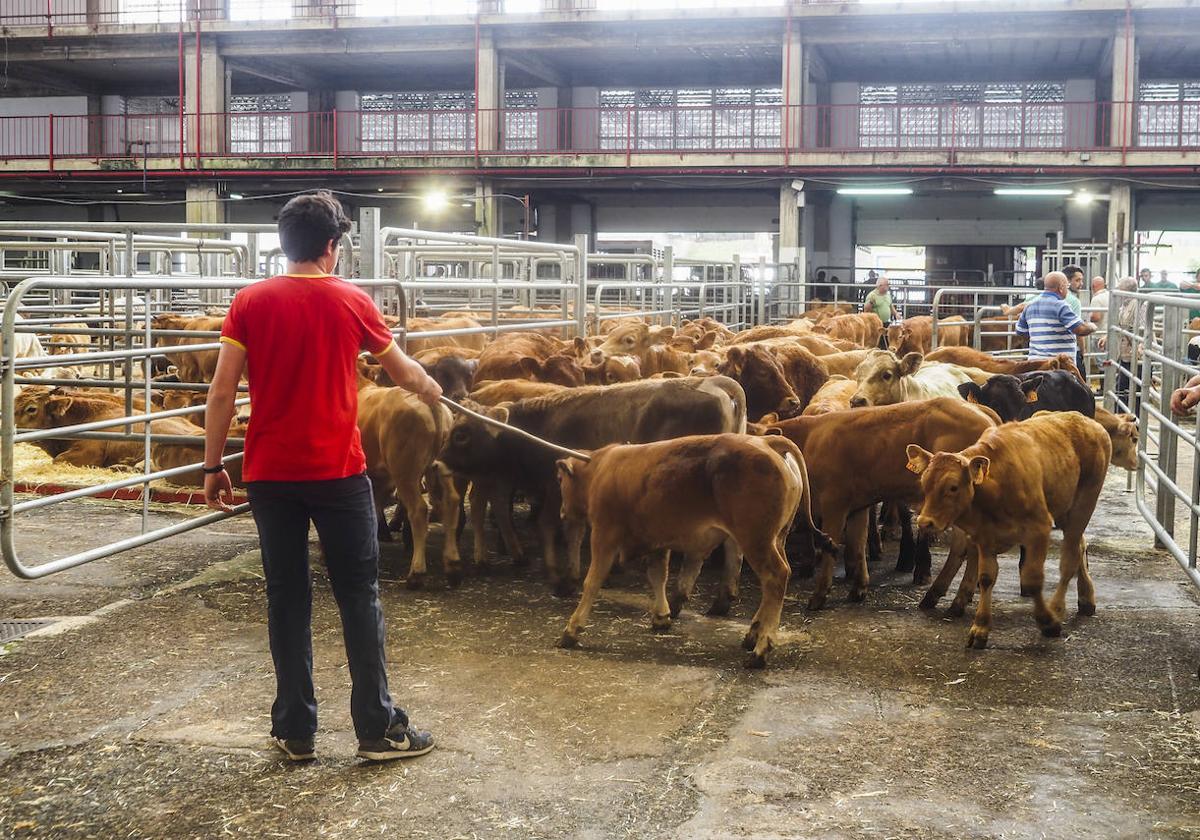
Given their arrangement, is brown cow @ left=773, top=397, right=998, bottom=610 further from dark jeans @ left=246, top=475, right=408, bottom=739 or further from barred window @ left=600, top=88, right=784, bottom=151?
barred window @ left=600, top=88, right=784, bottom=151

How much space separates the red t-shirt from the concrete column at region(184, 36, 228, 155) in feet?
99.2

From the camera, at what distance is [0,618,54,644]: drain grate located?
252 inches

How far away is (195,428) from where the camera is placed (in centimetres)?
1040

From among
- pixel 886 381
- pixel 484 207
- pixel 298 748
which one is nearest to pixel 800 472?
pixel 298 748

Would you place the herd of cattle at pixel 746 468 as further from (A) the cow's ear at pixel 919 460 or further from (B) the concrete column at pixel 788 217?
(B) the concrete column at pixel 788 217

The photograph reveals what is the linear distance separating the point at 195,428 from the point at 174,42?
26.8 m

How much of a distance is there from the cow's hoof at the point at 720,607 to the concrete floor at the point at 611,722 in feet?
0.34

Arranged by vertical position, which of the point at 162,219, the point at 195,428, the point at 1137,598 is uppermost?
the point at 162,219

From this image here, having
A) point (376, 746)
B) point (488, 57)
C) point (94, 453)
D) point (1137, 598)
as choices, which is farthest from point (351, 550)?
point (488, 57)

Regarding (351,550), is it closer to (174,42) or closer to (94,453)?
(94,453)

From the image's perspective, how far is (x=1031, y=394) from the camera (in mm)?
9930

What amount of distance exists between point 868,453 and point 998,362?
243 inches

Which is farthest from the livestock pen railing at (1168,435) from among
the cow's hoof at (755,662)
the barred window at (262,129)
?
the barred window at (262,129)

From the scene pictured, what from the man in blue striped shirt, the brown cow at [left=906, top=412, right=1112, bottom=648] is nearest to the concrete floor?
the brown cow at [left=906, top=412, right=1112, bottom=648]
